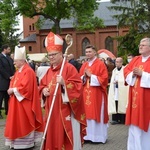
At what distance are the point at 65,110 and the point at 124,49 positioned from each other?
2748 cm

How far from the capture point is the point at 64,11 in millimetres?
37844

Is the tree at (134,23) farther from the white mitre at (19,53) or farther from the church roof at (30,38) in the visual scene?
the church roof at (30,38)

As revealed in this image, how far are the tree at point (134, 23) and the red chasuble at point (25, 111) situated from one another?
902 inches

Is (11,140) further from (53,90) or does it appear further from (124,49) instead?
(124,49)

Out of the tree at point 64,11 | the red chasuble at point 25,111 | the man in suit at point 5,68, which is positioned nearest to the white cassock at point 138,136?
the red chasuble at point 25,111

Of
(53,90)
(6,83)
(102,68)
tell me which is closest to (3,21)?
(6,83)

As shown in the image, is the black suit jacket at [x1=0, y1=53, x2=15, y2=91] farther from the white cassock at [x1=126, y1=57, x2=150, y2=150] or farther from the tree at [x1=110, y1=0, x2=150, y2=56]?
the tree at [x1=110, y1=0, x2=150, y2=56]

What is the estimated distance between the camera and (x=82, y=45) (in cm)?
5941

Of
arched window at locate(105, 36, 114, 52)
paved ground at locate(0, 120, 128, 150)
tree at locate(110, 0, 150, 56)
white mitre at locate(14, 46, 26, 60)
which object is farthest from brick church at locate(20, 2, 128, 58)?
white mitre at locate(14, 46, 26, 60)

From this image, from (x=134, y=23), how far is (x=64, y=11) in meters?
9.84

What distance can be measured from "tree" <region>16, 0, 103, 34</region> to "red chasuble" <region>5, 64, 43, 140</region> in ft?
96.4

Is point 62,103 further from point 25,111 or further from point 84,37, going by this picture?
point 84,37

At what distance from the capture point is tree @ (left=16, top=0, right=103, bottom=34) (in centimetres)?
3688

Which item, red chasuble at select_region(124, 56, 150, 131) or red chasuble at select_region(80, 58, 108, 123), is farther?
red chasuble at select_region(80, 58, 108, 123)
